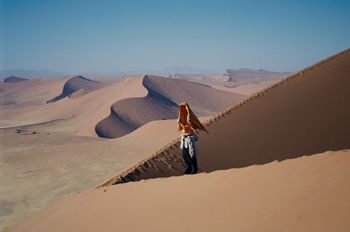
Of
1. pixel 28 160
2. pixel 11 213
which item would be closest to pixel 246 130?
pixel 11 213

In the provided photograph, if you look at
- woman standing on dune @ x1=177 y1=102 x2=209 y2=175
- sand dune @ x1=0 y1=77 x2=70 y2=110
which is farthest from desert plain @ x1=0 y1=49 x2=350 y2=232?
sand dune @ x1=0 y1=77 x2=70 y2=110

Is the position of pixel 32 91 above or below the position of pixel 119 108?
below

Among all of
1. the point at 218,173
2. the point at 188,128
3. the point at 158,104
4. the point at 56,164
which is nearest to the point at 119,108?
the point at 158,104

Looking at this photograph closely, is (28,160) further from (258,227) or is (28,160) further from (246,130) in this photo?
(258,227)

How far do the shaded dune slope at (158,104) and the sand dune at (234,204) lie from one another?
15478mm

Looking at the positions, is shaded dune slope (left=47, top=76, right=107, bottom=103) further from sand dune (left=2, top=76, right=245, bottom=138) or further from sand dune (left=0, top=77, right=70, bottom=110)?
sand dune (left=2, top=76, right=245, bottom=138)

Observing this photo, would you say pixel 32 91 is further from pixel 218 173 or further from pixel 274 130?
pixel 218 173

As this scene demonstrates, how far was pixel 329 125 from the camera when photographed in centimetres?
646

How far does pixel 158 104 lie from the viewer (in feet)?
88.3

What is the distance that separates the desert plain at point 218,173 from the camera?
7.64ft

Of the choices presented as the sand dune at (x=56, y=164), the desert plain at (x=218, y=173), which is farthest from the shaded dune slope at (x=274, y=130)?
the sand dune at (x=56, y=164)

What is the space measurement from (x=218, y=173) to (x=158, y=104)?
2345 centimetres

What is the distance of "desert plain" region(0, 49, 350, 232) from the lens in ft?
7.64

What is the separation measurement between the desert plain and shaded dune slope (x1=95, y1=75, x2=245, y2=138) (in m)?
6.63
